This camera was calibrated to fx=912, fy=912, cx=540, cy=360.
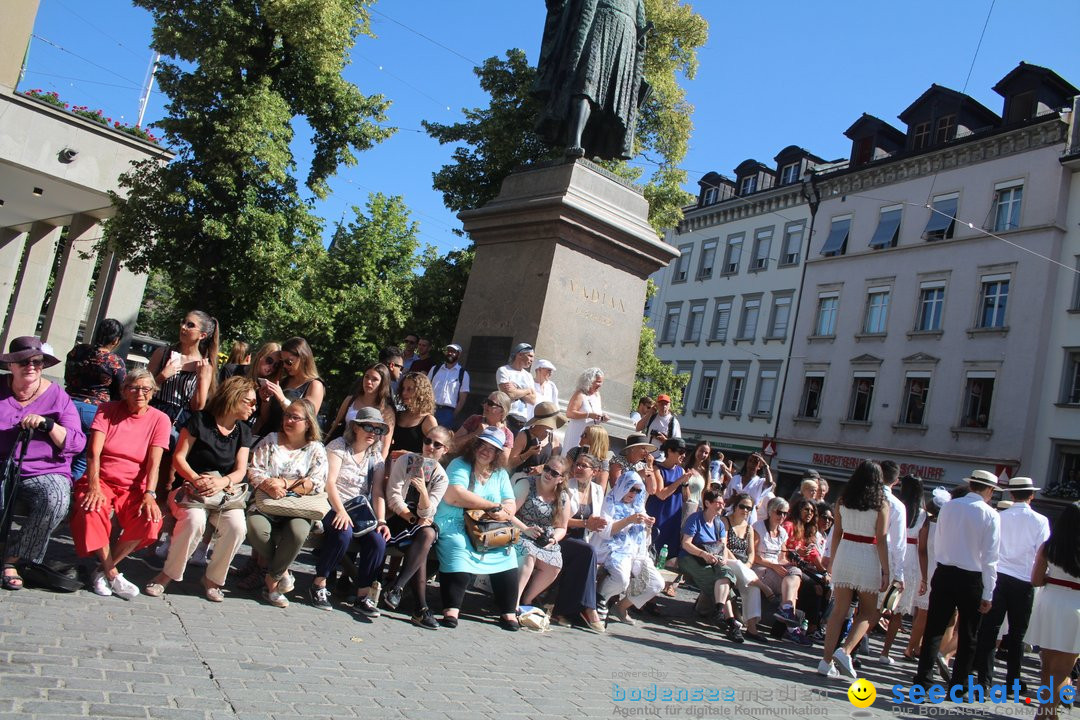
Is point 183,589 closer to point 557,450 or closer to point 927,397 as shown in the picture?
point 557,450

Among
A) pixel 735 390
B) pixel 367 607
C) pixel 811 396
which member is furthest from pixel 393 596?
pixel 735 390

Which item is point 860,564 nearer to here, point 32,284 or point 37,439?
point 37,439

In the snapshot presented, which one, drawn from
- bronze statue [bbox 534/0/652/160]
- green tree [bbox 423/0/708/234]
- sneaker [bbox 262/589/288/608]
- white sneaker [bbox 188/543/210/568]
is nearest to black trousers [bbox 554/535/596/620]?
sneaker [bbox 262/589/288/608]

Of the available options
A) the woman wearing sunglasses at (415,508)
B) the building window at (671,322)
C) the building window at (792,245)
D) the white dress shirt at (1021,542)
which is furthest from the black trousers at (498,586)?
the building window at (671,322)

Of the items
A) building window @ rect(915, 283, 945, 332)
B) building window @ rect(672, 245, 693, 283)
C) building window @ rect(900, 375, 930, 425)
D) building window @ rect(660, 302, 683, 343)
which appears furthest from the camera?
building window @ rect(672, 245, 693, 283)

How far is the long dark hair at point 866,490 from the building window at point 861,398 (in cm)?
2951

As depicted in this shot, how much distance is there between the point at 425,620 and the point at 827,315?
35089mm

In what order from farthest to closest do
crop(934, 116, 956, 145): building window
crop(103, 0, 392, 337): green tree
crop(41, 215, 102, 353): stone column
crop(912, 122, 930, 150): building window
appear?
crop(912, 122, 930, 150): building window → crop(934, 116, 956, 145): building window → crop(41, 215, 102, 353): stone column → crop(103, 0, 392, 337): green tree

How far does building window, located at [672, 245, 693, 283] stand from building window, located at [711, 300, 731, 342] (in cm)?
361

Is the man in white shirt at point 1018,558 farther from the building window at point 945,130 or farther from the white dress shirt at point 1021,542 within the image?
the building window at point 945,130

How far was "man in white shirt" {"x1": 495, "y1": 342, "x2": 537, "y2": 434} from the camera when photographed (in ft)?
27.6

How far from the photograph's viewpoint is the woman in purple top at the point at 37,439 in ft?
18.3

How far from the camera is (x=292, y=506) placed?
6.28 metres

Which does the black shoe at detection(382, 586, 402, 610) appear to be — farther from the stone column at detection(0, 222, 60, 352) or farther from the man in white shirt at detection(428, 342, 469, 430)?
the stone column at detection(0, 222, 60, 352)
